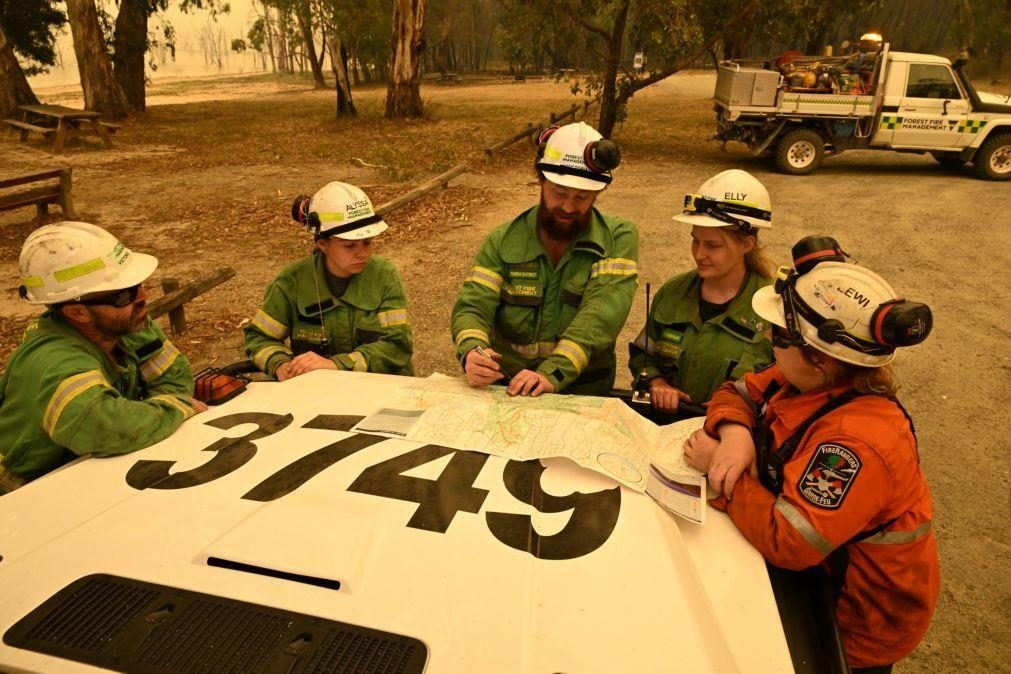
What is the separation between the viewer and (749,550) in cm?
162

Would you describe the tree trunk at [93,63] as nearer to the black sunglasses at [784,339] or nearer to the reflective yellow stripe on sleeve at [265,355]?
the reflective yellow stripe on sleeve at [265,355]

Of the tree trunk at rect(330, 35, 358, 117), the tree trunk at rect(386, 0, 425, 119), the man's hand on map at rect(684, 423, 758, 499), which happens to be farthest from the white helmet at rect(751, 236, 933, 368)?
the tree trunk at rect(330, 35, 358, 117)

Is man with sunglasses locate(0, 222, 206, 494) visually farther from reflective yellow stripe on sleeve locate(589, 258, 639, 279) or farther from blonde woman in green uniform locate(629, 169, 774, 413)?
blonde woman in green uniform locate(629, 169, 774, 413)

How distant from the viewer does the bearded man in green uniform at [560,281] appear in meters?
2.65

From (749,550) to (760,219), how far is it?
1631mm

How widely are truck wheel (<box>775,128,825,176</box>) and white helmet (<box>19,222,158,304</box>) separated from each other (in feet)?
39.9

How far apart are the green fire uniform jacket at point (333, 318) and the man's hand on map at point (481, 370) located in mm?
878

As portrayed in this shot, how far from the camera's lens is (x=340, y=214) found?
3000 mm

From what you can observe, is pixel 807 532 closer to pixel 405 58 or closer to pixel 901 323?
pixel 901 323

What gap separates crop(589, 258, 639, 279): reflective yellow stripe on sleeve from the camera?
286cm

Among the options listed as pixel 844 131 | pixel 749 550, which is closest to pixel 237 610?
pixel 749 550

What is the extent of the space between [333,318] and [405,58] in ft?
57.5

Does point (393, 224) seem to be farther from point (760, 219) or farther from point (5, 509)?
point (5, 509)

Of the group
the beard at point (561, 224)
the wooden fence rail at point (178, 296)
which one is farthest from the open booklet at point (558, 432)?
the wooden fence rail at point (178, 296)
